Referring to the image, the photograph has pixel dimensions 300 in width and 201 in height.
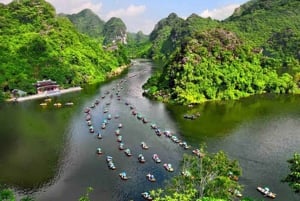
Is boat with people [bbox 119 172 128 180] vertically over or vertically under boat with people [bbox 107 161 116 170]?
under

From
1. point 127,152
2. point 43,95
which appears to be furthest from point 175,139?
point 43,95

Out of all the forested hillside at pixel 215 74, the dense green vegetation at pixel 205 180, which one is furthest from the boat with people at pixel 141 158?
the forested hillside at pixel 215 74

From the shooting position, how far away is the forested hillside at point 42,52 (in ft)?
376

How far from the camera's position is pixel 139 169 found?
55.6 meters

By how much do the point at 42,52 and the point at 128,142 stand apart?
71.3 meters

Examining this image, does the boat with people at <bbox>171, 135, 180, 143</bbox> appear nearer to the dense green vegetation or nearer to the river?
the river

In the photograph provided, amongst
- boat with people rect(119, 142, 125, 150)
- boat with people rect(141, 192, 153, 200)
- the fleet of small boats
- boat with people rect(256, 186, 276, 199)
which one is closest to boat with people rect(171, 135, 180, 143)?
the fleet of small boats

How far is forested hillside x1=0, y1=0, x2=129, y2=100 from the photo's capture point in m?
115

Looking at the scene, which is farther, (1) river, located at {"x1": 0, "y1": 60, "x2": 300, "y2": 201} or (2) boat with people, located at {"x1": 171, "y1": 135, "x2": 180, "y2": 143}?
(2) boat with people, located at {"x1": 171, "y1": 135, "x2": 180, "y2": 143}

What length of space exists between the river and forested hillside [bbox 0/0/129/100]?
1810 centimetres

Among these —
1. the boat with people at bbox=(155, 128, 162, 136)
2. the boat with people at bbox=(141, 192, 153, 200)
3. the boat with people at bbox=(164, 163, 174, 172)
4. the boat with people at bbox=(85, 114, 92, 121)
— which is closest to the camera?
the boat with people at bbox=(141, 192, 153, 200)

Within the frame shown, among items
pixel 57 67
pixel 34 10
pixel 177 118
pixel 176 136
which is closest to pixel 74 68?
pixel 57 67

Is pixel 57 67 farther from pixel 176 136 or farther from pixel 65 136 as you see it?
pixel 176 136

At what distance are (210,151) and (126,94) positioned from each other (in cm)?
5016
